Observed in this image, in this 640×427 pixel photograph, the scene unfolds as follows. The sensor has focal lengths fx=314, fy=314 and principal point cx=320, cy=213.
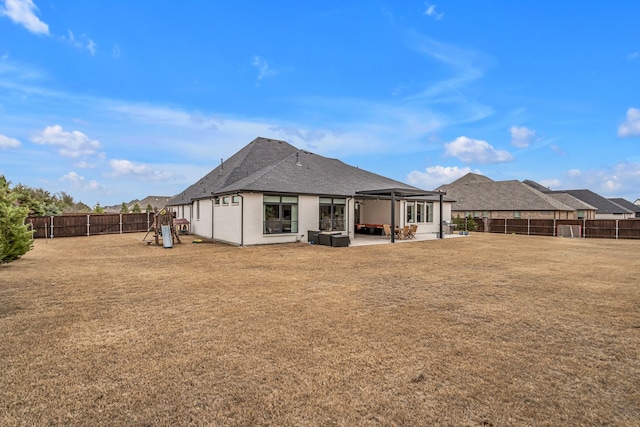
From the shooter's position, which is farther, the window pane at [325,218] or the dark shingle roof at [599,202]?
the dark shingle roof at [599,202]

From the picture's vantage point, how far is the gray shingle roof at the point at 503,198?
3167 cm

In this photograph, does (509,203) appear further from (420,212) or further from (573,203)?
(420,212)

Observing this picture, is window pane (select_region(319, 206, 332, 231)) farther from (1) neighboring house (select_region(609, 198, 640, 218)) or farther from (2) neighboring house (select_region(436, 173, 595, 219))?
(1) neighboring house (select_region(609, 198, 640, 218))

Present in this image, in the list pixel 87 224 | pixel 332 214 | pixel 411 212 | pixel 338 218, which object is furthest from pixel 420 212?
pixel 87 224

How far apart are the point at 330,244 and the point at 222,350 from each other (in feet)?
37.0

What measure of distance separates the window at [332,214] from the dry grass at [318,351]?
975cm

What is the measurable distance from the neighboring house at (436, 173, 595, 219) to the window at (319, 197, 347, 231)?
63.1ft

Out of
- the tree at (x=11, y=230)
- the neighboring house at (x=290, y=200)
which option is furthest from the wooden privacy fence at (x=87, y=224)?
the tree at (x=11, y=230)

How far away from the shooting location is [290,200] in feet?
52.7

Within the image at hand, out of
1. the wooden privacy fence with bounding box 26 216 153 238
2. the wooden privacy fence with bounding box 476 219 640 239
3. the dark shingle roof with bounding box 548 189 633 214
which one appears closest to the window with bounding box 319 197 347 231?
the wooden privacy fence with bounding box 26 216 153 238

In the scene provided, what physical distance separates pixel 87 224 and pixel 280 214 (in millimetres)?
14449

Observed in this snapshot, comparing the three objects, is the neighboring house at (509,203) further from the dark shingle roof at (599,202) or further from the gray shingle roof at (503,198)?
the dark shingle roof at (599,202)

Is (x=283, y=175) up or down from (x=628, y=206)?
up

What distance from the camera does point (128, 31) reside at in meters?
13.1
